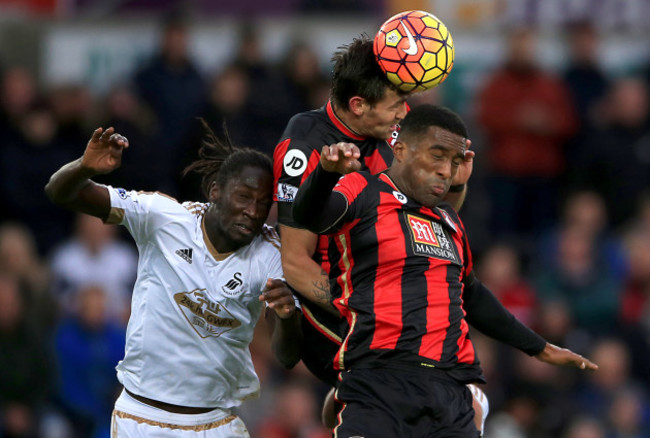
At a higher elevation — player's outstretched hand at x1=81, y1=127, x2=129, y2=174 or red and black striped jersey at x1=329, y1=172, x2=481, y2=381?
player's outstretched hand at x1=81, y1=127, x2=129, y2=174

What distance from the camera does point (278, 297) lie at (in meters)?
5.35

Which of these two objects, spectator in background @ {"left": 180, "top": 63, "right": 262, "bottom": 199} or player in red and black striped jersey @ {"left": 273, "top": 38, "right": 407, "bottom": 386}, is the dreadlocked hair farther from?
spectator in background @ {"left": 180, "top": 63, "right": 262, "bottom": 199}

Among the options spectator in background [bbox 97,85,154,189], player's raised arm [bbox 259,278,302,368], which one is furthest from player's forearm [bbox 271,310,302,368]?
spectator in background [bbox 97,85,154,189]

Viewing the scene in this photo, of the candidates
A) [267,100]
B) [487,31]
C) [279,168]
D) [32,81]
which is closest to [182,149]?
[267,100]

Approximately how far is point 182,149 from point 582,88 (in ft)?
13.6

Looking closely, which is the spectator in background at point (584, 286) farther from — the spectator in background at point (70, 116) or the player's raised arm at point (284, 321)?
the player's raised arm at point (284, 321)

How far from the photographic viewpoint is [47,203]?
10.7 metres

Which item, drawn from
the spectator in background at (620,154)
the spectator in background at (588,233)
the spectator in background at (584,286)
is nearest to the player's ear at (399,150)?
the spectator in background at (584,286)

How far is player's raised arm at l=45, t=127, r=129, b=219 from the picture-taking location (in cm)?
536

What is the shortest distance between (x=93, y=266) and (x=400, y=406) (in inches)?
225

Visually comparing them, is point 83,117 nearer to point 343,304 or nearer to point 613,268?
point 613,268

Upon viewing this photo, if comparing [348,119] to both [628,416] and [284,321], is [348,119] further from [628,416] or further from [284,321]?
[628,416]

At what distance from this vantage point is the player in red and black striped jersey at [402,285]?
504 cm

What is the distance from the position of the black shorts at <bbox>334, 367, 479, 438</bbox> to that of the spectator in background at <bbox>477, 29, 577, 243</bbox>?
6.47 m
